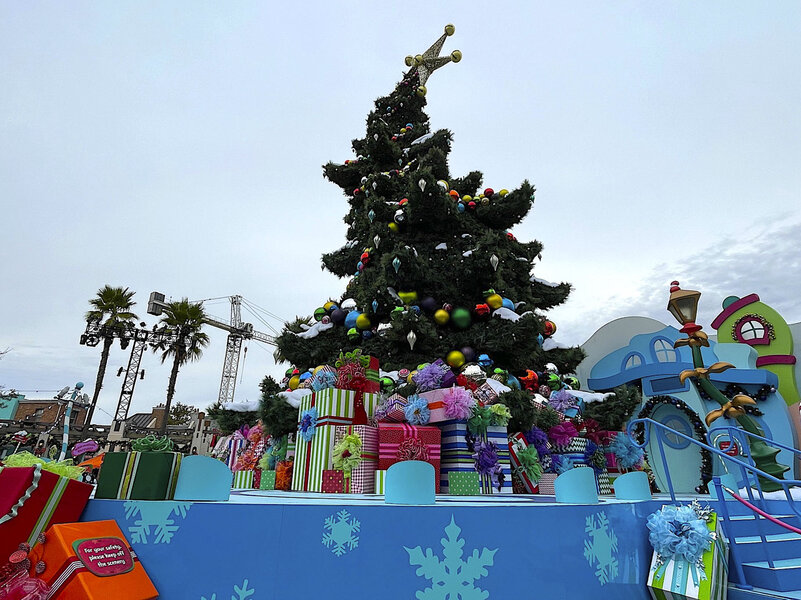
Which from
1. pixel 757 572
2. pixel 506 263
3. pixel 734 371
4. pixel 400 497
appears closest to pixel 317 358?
pixel 506 263

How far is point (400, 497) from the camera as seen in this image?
286cm

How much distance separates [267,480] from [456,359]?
11.8ft

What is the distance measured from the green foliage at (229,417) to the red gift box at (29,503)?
18.3 ft

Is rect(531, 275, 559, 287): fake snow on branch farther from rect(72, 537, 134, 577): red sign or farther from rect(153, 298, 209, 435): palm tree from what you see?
rect(153, 298, 209, 435): palm tree

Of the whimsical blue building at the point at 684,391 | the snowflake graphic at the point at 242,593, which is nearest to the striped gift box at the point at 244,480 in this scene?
the snowflake graphic at the point at 242,593

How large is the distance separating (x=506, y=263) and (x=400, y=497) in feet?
25.7

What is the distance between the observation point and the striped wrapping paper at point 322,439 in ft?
18.6

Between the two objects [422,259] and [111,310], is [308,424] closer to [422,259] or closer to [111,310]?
[422,259]

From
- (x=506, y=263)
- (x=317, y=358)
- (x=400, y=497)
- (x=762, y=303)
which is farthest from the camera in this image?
(x=762, y=303)

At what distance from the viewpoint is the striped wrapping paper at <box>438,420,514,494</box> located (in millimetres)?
5633

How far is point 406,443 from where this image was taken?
5.32 metres

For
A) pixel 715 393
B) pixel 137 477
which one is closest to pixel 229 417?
pixel 137 477

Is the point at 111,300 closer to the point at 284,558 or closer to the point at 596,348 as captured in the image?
the point at 596,348

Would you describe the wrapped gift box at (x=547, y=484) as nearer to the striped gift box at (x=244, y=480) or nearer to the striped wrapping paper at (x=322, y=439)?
the striped wrapping paper at (x=322, y=439)
